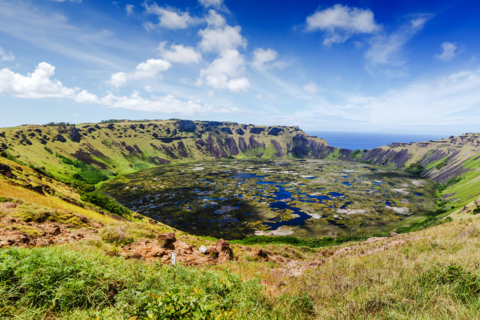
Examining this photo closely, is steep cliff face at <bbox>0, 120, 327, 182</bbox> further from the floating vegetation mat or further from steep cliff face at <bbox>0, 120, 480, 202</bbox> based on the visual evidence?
the floating vegetation mat

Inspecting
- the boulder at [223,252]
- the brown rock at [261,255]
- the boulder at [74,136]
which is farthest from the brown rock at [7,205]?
the boulder at [74,136]

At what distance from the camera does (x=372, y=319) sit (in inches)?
161

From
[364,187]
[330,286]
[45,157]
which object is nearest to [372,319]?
[330,286]

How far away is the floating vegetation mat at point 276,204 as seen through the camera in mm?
44625

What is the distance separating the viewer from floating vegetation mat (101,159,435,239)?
44.6m

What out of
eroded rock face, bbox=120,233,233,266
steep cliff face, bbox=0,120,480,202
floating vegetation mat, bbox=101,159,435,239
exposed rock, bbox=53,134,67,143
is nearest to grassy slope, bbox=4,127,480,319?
eroded rock face, bbox=120,233,233,266

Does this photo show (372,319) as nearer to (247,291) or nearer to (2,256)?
(247,291)

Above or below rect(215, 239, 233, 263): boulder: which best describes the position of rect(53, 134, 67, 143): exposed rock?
above

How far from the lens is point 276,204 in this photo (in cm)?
6031

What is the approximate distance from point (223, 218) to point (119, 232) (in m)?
38.3

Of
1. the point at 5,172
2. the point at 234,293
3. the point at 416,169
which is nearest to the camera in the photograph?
the point at 234,293

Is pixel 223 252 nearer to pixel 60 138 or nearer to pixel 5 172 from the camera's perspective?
pixel 5 172

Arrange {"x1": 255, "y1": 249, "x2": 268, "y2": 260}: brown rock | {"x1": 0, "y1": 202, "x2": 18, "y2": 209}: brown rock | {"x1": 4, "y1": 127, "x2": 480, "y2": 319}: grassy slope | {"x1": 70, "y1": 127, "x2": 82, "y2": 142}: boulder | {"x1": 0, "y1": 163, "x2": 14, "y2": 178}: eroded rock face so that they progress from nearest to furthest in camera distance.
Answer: {"x1": 4, "y1": 127, "x2": 480, "y2": 319}: grassy slope
{"x1": 0, "y1": 202, "x2": 18, "y2": 209}: brown rock
{"x1": 255, "y1": 249, "x2": 268, "y2": 260}: brown rock
{"x1": 0, "y1": 163, "x2": 14, "y2": 178}: eroded rock face
{"x1": 70, "y1": 127, "x2": 82, "y2": 142}: boulder

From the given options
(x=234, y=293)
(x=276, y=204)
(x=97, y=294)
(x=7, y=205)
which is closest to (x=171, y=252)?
(x=97, y=294)
